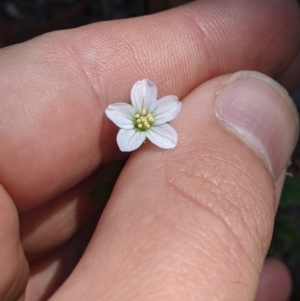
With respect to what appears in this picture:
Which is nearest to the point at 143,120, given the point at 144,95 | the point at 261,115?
the point at 144,95

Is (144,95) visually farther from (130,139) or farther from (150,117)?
(130,139)

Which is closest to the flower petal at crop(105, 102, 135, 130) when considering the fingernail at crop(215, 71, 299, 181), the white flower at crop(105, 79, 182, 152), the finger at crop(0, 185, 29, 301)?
the white flower at crop(105, 79, 182, 152)

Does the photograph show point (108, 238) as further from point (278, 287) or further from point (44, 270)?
point (278, 287)

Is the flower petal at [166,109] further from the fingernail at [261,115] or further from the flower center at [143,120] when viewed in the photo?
the fingernail at [261,115]

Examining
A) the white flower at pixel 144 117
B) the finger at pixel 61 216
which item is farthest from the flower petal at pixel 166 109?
the finger at pixel 61 216

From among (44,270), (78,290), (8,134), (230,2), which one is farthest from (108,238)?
(230,2)

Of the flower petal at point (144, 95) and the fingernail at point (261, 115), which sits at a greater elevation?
the flower petal at point (144, 95)
